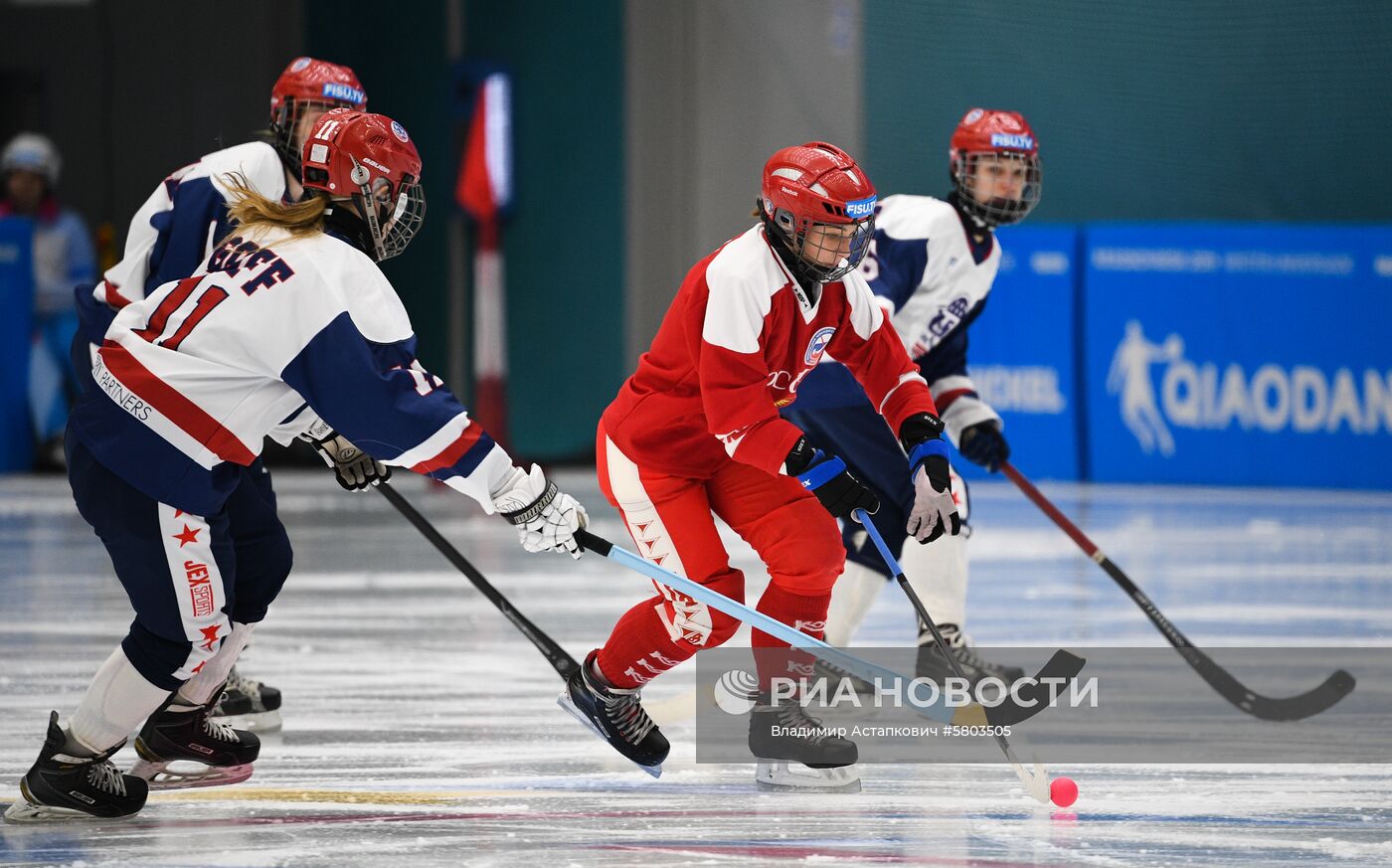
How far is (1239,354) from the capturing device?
9891 mm

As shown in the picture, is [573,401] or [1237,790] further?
[573,401]

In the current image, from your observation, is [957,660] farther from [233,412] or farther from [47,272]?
[47,272]

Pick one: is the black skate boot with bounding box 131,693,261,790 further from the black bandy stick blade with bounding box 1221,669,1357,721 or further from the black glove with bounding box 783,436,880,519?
the black bandy stick blade with bounding box 1221,669,1357,721

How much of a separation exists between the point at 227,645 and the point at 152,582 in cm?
51

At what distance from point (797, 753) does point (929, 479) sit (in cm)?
68

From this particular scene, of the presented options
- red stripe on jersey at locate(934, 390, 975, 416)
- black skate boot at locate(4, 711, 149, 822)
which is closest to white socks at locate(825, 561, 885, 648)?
red stripe on jersey at locate(934, 390, 975, 416)

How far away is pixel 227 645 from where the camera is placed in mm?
4160

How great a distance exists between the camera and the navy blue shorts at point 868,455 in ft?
16.6

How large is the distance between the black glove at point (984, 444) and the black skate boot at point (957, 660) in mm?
483

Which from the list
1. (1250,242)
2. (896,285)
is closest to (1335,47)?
(1250,242)

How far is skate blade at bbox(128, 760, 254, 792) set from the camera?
418cm

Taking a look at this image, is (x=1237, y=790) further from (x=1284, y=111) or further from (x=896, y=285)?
(x=1284, y=111)

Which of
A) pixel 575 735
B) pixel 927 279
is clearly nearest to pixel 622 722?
pixel 575 735

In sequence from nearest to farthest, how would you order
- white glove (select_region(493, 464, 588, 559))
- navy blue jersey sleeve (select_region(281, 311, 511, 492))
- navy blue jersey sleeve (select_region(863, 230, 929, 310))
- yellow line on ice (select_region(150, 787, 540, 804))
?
navy blue jersey sleeve (select_region(281, 311, 511, 492))
white glove (select_region(493, 464, 588, 559))
yellow line on ice (select_region(150, 787, 540, 804))
navy blue jersey sleeve (select_region(863, 230, 929, 310))
